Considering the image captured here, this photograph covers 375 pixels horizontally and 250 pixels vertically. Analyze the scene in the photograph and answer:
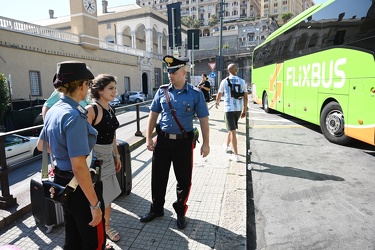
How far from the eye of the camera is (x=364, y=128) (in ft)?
19.4

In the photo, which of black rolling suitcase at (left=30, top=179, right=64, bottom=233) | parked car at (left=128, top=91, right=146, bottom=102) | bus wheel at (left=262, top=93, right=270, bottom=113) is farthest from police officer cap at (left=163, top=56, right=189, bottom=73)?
parked car at (left=128, top=91, right=146, bottom=102)

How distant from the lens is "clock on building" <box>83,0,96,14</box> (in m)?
26.1

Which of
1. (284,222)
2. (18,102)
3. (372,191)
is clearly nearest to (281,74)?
Result: (372,191)

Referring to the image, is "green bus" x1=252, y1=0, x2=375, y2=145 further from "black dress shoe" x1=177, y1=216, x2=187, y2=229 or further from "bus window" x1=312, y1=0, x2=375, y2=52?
"black dress shoe" x1=177, y1=216, x2=187, y2=229

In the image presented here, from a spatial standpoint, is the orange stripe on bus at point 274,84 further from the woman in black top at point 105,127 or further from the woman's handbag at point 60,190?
the woman's handbag at point 60,190

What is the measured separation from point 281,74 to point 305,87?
2.55 meters

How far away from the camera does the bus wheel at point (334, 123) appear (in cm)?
703

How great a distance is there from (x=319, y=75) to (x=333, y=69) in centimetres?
82

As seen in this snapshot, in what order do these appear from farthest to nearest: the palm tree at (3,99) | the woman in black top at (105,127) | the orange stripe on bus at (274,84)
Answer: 1. the palm tree at (3,99)
2. the orange stripe on bus at (274,84)
3. the woman in black top at (105,127)

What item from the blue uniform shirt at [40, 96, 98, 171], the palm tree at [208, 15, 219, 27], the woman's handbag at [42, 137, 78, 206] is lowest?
the woman's handbag at [42, 137, 78, 206]

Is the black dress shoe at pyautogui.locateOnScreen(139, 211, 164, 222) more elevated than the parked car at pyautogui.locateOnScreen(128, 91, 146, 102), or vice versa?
the parked car at pyautogui.locateOnScreen(128, 91, 146, 102)

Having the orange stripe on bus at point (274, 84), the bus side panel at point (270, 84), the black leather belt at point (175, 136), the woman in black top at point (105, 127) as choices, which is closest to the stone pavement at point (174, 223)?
the woman in black top at point (105, 127)

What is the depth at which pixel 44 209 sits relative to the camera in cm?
305

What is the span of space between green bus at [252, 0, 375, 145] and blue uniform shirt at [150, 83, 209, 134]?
425cm
